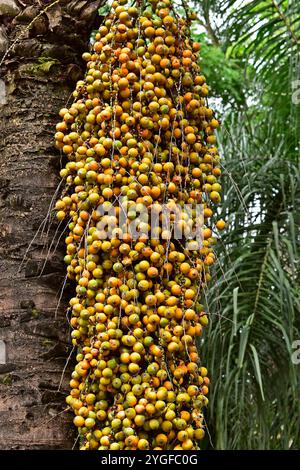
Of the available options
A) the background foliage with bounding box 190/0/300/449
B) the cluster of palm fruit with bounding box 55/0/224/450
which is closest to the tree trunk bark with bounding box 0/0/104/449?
the cluster of palm fruit with bounding box 55/0/224/450

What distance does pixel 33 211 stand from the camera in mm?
1511

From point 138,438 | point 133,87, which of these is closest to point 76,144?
point 133,87

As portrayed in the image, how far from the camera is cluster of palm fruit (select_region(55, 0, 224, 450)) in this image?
3.92 ft

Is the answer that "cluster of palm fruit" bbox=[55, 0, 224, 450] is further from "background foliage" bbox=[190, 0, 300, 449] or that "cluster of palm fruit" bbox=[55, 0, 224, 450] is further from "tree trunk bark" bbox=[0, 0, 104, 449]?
"background foliage" bbox=[190, 0, 300, 449]

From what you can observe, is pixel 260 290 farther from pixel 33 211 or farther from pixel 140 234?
pixel 140 234

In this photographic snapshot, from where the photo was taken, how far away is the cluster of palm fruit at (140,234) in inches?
47.1

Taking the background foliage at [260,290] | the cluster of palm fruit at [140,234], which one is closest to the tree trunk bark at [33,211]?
the cluster of palm fruit at [140,234]

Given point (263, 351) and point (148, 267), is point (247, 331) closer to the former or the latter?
point (263, 351)

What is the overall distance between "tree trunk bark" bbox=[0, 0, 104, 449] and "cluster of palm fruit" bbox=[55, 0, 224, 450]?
10 cm

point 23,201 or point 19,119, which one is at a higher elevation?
point 19,119

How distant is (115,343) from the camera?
3.93 feet

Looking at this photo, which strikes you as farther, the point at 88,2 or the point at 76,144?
the point at 88,2

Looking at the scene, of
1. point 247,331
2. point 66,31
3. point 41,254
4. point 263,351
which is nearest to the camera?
point 41,254

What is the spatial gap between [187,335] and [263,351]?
5.28ft
